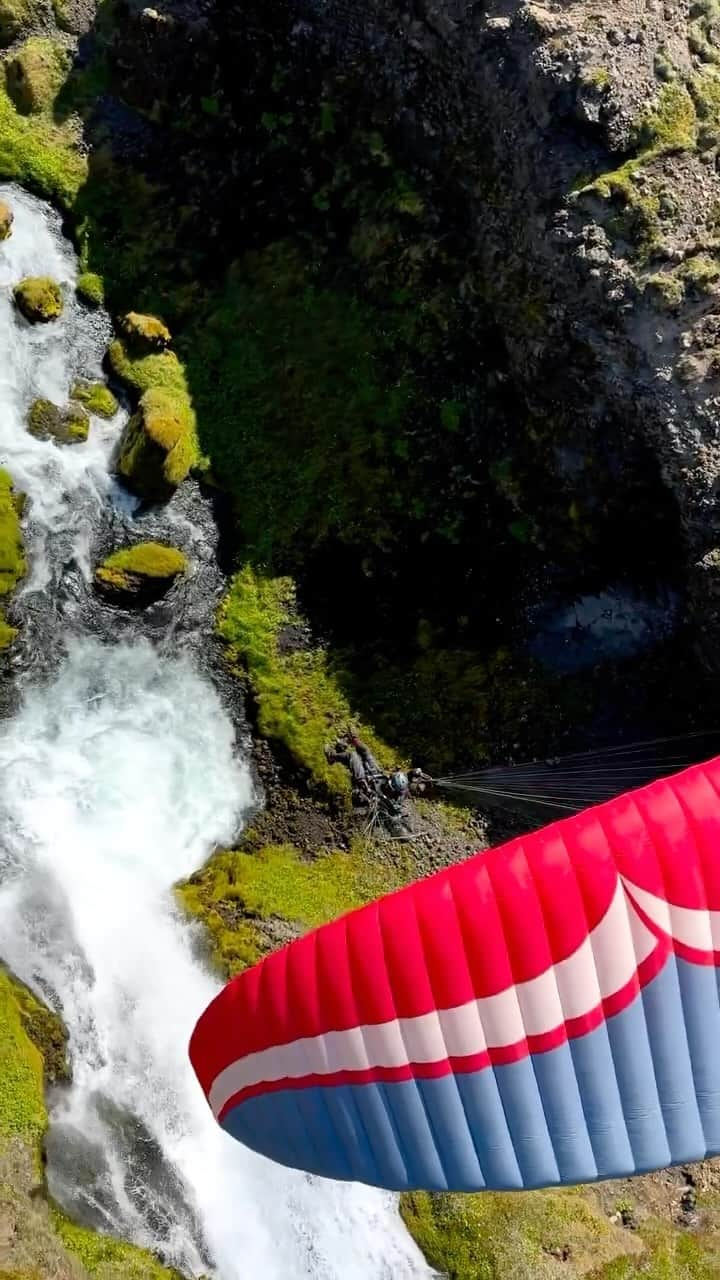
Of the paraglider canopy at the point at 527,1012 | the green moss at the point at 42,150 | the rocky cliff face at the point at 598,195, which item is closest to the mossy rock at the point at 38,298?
the green moss at the point at 42,150

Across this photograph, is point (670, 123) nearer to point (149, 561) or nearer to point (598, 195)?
point (598, 195)

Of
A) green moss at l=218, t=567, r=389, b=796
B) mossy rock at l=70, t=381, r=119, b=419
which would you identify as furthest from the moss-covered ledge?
green moss at l=218, t=567, r=389, b=796

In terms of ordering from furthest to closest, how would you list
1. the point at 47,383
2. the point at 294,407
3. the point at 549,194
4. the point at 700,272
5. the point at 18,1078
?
the point at 47,383 → the point at 294,407 → the point at 18,1078 → the point at 549,194 → the point at 700,272

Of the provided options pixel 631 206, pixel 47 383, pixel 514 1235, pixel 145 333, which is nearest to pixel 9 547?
pixel 47 383

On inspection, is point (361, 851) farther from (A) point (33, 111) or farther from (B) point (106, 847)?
(A) point (33, 111)

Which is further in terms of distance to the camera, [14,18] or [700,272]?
[14,18]

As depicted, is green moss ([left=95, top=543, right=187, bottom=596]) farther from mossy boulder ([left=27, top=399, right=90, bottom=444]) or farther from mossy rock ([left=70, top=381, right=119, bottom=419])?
mossy rock ([left=70, top=381, right=119, bottom=419])

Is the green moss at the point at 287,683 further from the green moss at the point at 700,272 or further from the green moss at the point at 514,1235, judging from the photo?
the green moss at the point at 700,272
